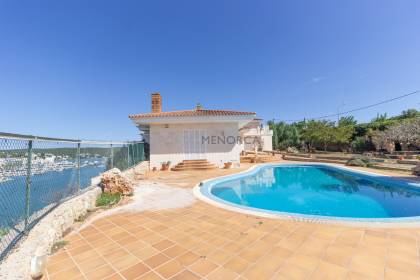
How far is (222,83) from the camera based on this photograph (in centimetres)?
2425

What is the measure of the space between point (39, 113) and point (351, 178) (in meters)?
32.7

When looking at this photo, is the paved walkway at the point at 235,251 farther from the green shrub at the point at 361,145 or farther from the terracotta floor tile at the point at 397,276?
the green shrub at the point at 361,145

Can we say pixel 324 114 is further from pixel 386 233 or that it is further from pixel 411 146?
pixel 386 233

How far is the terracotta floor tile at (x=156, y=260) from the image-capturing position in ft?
8.62

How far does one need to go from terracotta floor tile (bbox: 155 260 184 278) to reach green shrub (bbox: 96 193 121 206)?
12.3 ft

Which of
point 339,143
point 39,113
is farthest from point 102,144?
point 339,143

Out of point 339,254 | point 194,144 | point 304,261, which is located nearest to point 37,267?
point 304,261

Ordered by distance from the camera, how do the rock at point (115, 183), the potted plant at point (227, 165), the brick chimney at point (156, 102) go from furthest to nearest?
the brick chimney at point (156, 102), the potted plant at point (227, 165), the rock at point (115, 183)

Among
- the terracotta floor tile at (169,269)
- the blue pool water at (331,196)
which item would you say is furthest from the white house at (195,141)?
the terracotta floor tile at (169,269)

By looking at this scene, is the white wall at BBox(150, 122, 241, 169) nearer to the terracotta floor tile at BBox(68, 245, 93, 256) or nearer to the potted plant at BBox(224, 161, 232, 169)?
the potted plant at BBox(224, 161, 232, 169)

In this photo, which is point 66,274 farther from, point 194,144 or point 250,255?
point 194,144

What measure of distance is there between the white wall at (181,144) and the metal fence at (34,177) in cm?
792

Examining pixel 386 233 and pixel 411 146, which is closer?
pixel 386 233

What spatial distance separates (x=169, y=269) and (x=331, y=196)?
327 inches
